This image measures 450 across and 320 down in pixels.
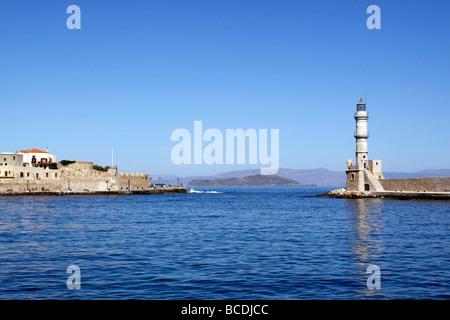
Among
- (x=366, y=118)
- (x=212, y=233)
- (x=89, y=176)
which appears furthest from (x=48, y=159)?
(x=212, y=233)

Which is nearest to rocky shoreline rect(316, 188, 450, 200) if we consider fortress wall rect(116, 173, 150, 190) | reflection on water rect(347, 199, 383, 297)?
reflection on water rect(347, 199, 383, 297)

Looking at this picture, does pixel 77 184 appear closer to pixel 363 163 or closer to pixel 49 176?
pixel 49 176

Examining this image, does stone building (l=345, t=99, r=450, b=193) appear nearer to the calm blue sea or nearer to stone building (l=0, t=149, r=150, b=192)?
the calm blue sea

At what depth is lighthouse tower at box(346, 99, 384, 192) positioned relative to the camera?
69.2 meters

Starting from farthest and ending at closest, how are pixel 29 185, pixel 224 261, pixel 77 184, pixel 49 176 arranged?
1. pixel 77 184
2. pixel 49 176
3. pixel 29 185
4. pixel 224 261

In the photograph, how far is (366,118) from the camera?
69.7m

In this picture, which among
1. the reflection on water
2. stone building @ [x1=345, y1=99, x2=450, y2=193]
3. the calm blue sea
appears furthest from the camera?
stone building @ [x1=345, y1=99, x2=450, y2=193]

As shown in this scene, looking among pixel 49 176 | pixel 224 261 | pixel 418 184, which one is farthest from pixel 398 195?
pixel 49 176

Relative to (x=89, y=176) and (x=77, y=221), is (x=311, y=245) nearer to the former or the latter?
(x=77, y=221)

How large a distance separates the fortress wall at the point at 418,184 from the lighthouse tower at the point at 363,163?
1.39 meters

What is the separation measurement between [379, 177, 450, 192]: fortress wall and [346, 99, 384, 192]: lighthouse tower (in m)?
1.39

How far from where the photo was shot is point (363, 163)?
229 ft

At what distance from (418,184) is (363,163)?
834 centimetres

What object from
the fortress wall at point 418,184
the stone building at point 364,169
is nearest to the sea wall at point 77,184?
the stone building at point 364,169
